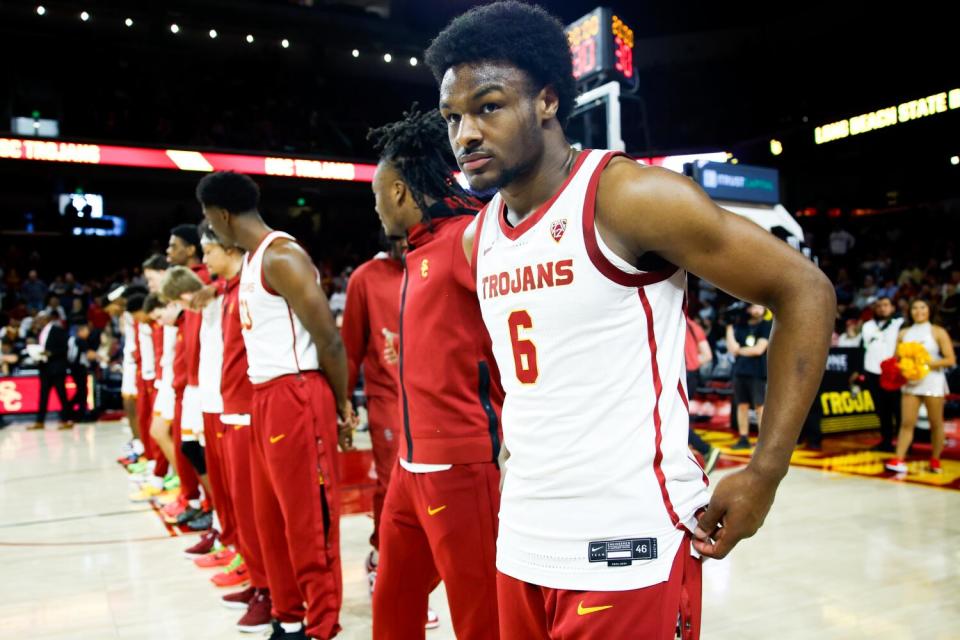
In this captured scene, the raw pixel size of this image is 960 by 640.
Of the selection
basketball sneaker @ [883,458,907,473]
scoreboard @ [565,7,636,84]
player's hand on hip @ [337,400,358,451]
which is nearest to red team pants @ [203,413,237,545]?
player's hand on hip @ [337,400,358,451]

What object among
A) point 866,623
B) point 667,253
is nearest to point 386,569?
point 667,253

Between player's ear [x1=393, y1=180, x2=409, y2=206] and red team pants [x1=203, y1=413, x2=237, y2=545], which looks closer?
player's ear [x1=393, y1=180, x2=409, y2=206]

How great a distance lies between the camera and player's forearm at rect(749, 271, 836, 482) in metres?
1.34

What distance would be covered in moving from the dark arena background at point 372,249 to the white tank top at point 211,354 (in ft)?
0.26

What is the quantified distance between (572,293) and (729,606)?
298 cm

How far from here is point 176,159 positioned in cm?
1647

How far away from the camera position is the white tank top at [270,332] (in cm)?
332

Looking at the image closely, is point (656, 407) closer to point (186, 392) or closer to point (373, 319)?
point (373, 319)

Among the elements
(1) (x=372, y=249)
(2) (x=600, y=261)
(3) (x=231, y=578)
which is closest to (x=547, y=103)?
(2) (x=600, y=261)

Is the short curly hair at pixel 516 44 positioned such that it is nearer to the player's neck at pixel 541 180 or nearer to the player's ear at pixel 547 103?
the player's ear at pixel 547 103

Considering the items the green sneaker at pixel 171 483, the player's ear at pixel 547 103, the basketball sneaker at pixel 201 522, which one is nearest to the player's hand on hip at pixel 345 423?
the player's ear at pixel 547 103

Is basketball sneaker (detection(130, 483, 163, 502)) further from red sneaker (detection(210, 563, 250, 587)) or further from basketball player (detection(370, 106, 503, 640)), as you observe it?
basketball player (detection(370, 106, 503, 640))

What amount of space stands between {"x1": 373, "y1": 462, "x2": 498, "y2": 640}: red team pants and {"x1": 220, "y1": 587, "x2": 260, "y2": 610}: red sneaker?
204 cm

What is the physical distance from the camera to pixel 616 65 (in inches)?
303
